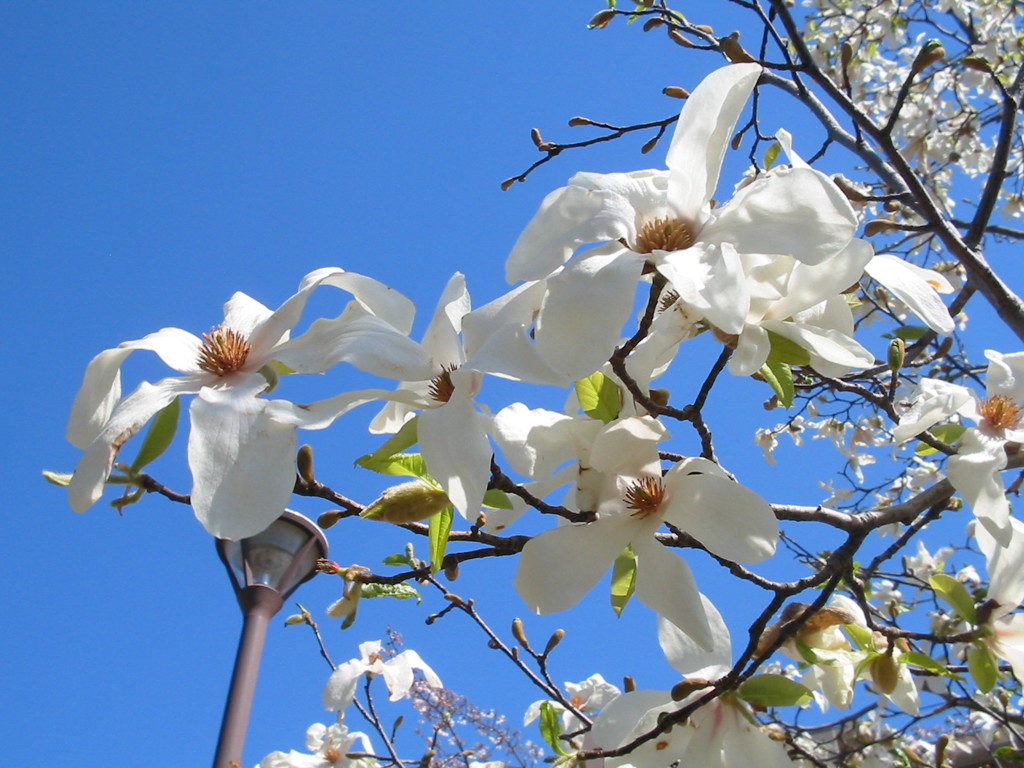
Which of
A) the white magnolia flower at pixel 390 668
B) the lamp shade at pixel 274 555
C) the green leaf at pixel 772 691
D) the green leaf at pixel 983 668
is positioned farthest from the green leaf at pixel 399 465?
the lamp shade at pixel 274 555

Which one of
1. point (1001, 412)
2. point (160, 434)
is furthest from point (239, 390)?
point (1001, 412)

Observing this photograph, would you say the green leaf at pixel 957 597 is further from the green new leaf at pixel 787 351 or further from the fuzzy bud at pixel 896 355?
the green new leaf at pixel 787 351

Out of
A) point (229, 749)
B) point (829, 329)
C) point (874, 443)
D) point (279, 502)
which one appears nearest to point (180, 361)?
point (279, 502)

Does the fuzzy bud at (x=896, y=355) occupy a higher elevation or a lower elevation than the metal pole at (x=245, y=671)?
lower

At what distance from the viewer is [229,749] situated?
2.23 meters

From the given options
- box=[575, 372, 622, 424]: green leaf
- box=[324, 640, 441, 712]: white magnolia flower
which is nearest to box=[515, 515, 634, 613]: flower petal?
box=[575, 372, 622, 424]: green leaf

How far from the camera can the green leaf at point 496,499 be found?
0.75 meters

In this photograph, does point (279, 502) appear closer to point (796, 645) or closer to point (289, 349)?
point (289, 349)

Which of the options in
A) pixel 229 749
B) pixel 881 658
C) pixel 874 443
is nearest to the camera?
pixel 881 658

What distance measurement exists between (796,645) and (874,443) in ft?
9.63

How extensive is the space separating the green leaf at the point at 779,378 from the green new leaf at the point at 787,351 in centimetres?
3

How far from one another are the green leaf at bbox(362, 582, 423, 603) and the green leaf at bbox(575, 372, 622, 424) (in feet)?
1.33

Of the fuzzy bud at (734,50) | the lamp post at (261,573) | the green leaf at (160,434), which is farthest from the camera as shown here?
the lamp post at (261,573)

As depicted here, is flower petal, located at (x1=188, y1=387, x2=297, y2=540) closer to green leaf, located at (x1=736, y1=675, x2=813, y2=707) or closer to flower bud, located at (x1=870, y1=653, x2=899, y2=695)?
green leaf, located at (x1=736, y1=675, x2=813, y2=707)
